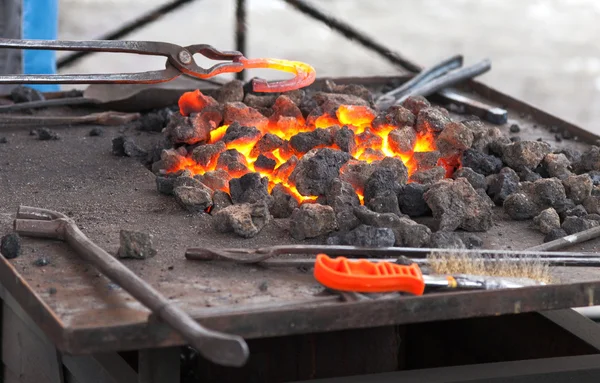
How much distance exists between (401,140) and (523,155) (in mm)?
381

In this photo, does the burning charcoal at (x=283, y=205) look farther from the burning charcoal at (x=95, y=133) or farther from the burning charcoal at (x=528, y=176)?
the burning charcoal at (x=95, y=133)

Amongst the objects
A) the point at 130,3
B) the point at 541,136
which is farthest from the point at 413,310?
the point at 130,3

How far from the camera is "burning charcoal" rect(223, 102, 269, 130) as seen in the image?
11.4 ft

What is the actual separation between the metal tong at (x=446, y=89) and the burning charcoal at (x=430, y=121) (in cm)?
50

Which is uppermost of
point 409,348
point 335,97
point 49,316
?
point 335,97

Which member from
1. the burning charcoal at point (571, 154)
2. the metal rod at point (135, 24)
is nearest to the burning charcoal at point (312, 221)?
the burning charcoal at point (571, 154)

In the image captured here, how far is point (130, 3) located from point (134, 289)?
7.07m

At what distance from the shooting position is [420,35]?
29.6ft

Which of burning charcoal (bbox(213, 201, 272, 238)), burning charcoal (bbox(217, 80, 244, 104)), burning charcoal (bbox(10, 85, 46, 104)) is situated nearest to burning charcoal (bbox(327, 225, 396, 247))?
burning charcoal (bbox(213, 201, 272, 238))

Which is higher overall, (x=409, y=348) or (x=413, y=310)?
(x=413, y=310)

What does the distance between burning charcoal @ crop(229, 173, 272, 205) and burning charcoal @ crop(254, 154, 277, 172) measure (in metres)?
0.20

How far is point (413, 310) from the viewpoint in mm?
2221

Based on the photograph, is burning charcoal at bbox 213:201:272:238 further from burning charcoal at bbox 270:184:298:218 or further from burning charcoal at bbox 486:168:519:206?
burning charcoal at bbox 486:168:519:206

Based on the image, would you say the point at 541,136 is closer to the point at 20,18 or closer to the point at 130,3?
the point at 20,18
